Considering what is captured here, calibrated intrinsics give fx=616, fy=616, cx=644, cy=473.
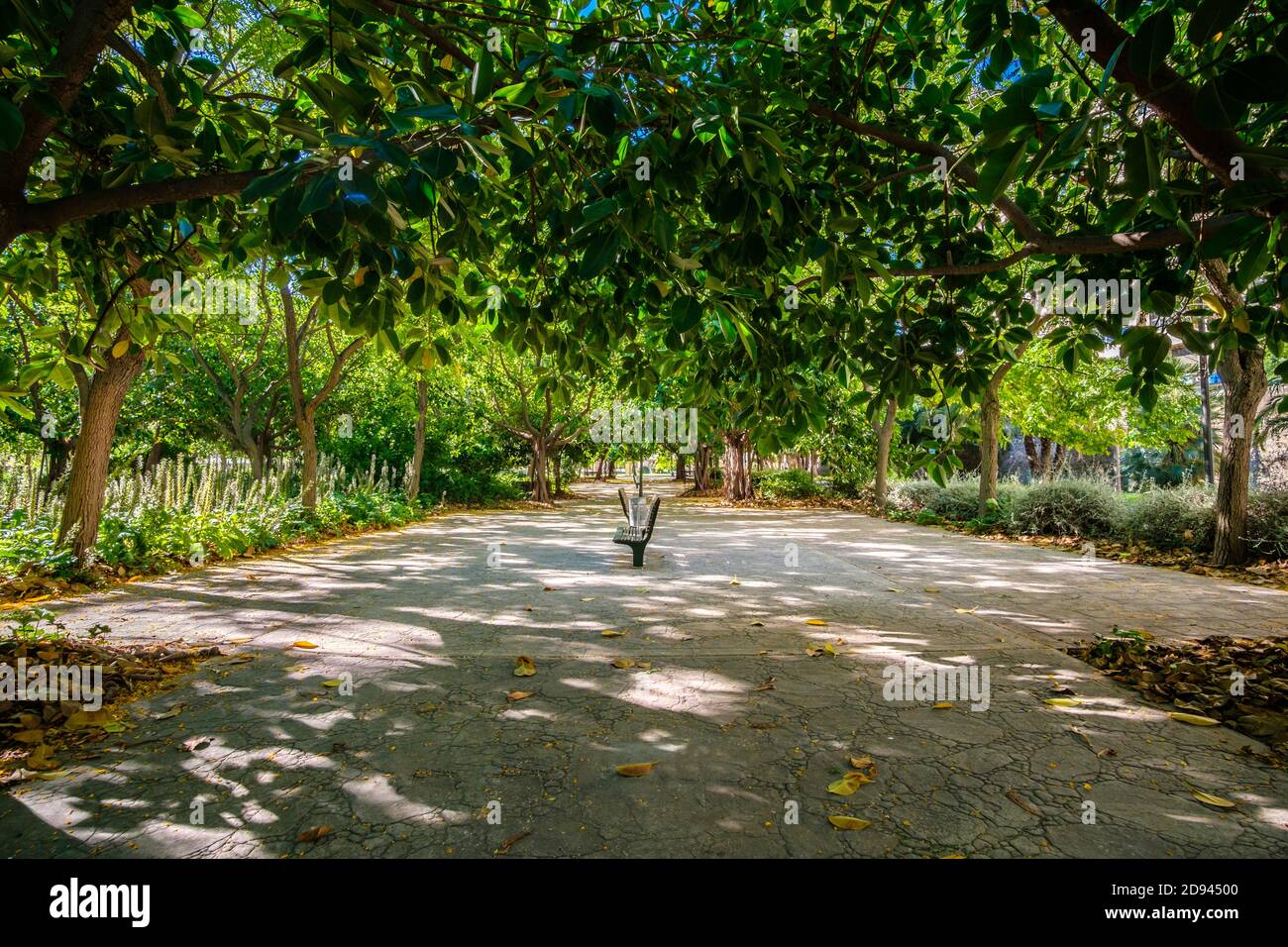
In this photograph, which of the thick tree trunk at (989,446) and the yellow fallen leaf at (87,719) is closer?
the yellow fallen leaf at (87,719)

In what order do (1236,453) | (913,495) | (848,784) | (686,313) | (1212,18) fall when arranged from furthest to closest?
1. (913,495)
2. (1236,453)
3. (848,784)
4. (686,313)
5. (1212,18)

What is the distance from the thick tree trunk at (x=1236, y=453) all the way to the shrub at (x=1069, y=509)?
226 cm

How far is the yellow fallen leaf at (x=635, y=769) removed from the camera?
9.17 ft

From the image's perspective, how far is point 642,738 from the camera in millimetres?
3176

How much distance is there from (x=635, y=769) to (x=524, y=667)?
63.9 inches

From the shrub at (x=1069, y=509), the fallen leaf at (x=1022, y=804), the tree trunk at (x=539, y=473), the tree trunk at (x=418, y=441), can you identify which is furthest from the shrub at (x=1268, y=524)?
the tree trunk at (x=539, y=473)

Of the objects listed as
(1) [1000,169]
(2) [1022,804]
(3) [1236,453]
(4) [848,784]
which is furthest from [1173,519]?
(1) [1000,169]

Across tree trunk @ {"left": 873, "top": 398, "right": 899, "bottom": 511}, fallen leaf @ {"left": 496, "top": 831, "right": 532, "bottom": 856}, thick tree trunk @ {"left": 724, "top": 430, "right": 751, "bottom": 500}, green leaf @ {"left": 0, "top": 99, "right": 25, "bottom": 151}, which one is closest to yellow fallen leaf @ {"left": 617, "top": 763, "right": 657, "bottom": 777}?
fallen leaf @ {"left": 496, "top": 831, "right": 532, "bottom": 856}

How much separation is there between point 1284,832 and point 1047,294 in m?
3.25

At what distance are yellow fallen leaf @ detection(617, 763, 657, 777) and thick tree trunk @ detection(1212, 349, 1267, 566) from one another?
33.1 feet

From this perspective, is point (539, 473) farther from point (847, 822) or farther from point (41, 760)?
point (847, 822)

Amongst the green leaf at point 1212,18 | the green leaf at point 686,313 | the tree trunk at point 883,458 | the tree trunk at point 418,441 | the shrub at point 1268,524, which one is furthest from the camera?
the tree trunk at point 883,458

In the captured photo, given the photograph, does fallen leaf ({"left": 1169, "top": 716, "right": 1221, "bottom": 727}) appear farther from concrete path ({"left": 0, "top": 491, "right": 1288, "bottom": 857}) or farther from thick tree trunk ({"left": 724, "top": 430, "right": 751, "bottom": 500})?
thick tree trunk ({"left": 724, "top": 430, "right": 751, "bottom": 500})

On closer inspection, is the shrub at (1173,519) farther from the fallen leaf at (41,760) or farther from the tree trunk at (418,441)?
the tree trunk at (418,441)
